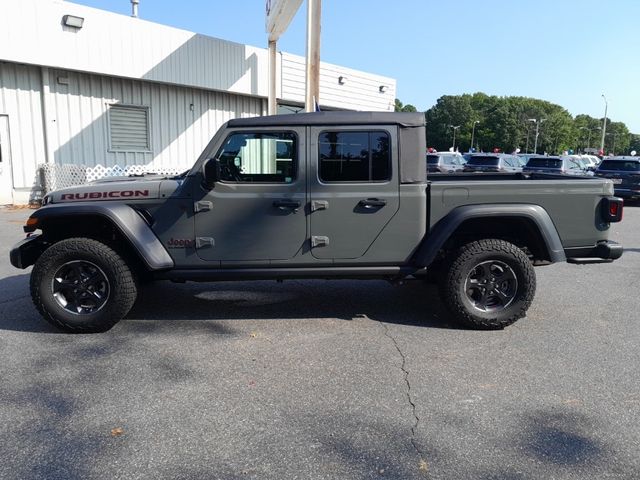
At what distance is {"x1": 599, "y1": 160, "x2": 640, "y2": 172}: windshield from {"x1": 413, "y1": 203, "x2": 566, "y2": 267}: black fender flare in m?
15.5

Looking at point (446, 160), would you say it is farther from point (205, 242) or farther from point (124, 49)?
point (205, 242)

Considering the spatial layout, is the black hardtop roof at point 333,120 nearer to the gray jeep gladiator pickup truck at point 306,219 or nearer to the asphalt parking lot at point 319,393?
the gray jeep gladiator pickup truck at point 306,219

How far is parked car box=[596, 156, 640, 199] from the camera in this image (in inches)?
683

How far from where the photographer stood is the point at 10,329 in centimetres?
484

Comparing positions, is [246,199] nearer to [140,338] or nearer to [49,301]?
[140,338]

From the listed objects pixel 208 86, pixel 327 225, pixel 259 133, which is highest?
pixel 208 86

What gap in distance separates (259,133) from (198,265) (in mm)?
1330

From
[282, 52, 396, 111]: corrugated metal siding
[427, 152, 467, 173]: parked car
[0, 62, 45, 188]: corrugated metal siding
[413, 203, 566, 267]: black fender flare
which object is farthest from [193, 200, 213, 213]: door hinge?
[427, 152, 467, 173]: parked car

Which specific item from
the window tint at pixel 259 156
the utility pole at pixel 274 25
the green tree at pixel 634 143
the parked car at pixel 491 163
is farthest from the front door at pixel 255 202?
the green tree at pixel 634 143

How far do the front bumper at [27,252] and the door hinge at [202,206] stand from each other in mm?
1589

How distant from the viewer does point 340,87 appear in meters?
19.9

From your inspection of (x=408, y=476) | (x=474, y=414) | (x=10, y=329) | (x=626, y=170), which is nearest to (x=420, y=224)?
(x=474, y=414)

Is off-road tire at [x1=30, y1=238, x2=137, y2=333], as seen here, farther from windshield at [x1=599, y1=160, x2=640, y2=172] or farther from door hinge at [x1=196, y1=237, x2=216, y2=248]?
windshield at [x1=599, y1=160, x2=640, y2=172]

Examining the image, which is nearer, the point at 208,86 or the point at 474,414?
the point at 474,414
